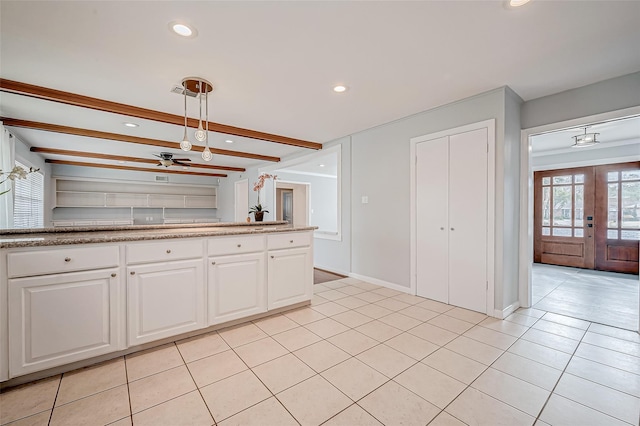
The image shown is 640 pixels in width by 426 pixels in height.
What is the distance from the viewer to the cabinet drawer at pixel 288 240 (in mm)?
2865

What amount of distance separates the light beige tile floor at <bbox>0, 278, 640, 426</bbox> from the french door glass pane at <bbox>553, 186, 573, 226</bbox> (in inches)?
139

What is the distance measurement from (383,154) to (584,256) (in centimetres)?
452

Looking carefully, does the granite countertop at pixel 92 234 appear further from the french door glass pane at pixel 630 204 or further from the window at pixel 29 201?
the french door glass pane at pixel 630 204

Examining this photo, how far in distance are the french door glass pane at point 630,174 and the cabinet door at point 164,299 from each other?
22.7ft

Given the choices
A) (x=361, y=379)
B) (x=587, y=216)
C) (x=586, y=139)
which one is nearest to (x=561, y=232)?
(x=587, y=216)

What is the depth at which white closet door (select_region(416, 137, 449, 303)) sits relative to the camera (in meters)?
3.30

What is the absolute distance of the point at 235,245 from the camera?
2596mm

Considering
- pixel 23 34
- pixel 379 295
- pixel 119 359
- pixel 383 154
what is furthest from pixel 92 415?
pixel 383 154

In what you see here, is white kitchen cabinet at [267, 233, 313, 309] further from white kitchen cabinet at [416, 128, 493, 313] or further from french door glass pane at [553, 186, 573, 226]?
french door glass pane at [553, 186, 573, 226]

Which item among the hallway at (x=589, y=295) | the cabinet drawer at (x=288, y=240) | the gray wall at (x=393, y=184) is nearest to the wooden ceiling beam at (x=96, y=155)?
the gray wall at (x=393, y=184)

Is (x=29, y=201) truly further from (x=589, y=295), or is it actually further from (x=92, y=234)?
(x=589, y=295)

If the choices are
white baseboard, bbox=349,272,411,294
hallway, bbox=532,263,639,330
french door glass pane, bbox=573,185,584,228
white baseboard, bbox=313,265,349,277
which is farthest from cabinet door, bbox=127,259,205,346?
french door glass pane, bbox=573,185,584,228

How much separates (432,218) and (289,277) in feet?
6.36

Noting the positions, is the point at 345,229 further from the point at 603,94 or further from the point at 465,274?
the point at 603,94
